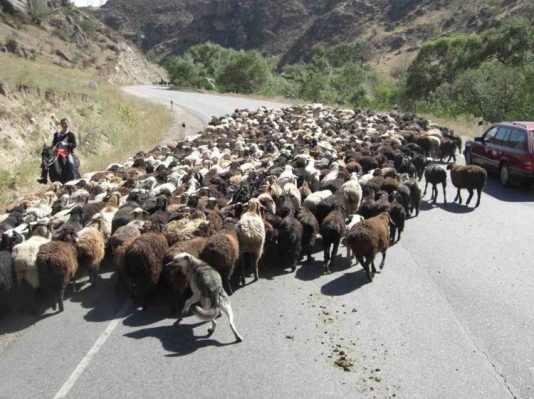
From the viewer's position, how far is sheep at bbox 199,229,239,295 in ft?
24.6

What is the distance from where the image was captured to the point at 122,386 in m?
5.55

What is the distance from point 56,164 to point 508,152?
39.6ft

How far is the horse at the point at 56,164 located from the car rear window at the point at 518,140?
38.9 feet

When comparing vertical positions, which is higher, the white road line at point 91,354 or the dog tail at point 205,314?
the dog tail at point 205,314

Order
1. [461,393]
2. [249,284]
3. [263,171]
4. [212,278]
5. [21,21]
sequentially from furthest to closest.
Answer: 1. [21,21]
2. [263,171]
3. [249,284]
4. [212,278]
5. [461,393]

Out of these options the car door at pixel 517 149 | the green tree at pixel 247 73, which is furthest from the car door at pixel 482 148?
the green tree at pixel 247 73

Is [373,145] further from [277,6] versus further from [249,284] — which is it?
[277,6]

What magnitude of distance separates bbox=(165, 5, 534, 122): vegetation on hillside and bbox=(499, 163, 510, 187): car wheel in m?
15.1

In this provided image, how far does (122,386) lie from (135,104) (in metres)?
32.5

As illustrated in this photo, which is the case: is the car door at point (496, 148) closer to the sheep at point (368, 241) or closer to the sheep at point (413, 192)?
the sheep at point (413, 192)

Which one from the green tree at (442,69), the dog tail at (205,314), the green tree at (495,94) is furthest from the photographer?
the green tree at (442,69)

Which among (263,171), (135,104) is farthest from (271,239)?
(135,104)

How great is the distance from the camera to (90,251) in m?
8.13

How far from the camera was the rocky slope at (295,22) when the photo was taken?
91.1 metres
